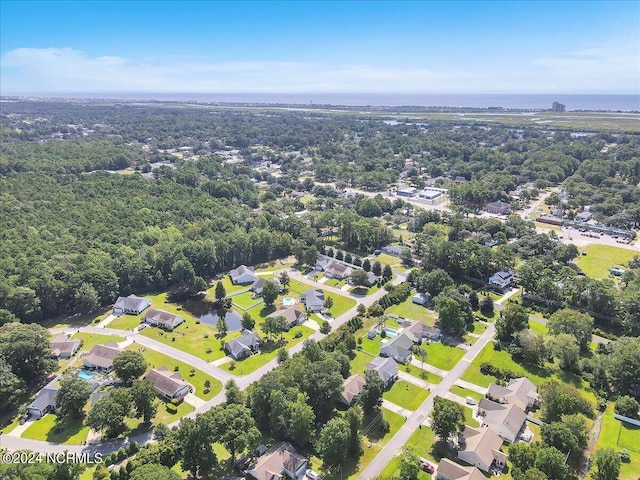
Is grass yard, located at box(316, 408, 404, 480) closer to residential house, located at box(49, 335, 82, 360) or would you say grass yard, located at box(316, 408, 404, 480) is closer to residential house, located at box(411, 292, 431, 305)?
residential house, located at box(411, 292, 431, 305)

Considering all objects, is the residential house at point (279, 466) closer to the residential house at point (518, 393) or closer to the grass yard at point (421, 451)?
the grass yard at point (421, 451)

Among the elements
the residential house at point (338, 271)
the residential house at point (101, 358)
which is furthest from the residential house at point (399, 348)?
the residential house at point (101, 358)

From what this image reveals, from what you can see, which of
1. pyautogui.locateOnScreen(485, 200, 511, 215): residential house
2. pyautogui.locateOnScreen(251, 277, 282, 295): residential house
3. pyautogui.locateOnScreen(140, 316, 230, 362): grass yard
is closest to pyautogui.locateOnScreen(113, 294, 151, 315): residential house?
pyautogui.locateOnScreen(140, 316, 230, 362): grass yard

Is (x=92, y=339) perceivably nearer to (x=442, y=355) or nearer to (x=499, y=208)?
(x=442, y=355)

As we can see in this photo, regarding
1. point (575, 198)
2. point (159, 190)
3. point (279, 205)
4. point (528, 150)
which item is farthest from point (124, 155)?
point (528, 150)

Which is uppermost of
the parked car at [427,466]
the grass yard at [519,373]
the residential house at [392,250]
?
the residential house at [392,250]

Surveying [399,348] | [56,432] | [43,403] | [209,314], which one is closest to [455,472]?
[399,348]

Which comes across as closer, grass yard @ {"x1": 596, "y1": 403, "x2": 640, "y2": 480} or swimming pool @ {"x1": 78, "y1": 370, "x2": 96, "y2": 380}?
grass yard @ {"x1": 596, "y1": 403, "x2": 640, "y2": 480}
